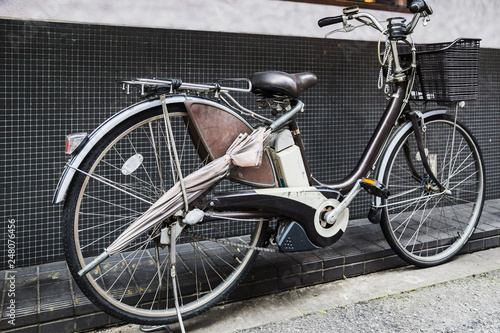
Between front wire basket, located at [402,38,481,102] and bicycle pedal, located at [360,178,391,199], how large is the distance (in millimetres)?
760

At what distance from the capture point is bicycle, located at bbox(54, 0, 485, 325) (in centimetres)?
241

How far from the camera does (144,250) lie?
2785 mm

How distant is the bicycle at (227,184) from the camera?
7.91ft

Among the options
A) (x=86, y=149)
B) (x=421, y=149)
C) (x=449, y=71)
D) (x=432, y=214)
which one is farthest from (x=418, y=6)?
(x=86, y=149)

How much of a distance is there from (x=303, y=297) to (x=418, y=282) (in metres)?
0.89

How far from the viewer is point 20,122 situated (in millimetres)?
3230

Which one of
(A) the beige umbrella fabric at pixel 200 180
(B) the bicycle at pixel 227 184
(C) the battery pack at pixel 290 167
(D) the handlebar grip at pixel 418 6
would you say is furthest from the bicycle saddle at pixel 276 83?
(D) the handlebar grip at pixel 418 6

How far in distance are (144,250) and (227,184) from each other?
1223 mm

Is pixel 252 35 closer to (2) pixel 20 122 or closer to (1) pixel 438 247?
(2) pixel 20 122

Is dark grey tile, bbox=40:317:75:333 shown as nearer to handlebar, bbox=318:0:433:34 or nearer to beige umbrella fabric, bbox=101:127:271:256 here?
beige umbrella fabric, bbox=101:127:271:256

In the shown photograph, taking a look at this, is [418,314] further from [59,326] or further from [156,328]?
[59,326]

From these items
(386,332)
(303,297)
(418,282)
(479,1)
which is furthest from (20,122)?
(479,1)

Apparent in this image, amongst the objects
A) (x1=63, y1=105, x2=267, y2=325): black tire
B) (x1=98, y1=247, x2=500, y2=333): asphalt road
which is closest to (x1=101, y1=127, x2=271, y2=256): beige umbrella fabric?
(x1=63, y1=105, x2=267, y2=325): black tire

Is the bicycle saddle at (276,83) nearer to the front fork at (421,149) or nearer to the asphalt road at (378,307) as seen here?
the front fork at (421,149)
